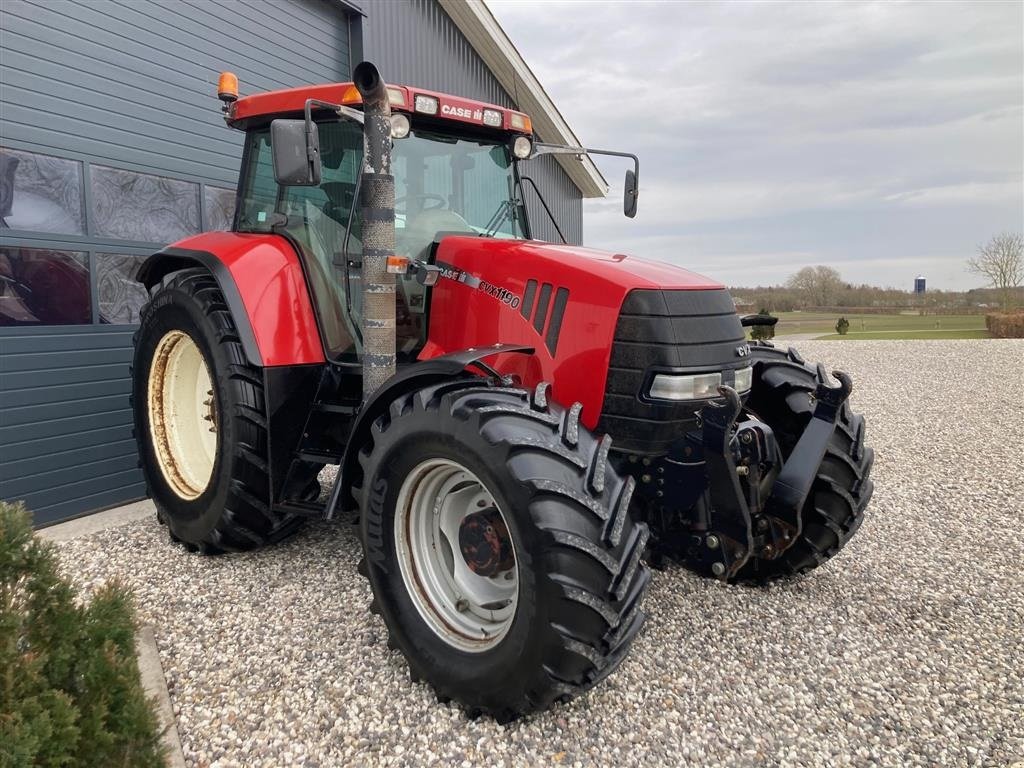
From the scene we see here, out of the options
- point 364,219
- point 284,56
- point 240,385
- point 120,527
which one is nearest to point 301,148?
point 364,219

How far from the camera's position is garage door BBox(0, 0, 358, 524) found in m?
4.88

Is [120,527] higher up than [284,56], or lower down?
lower down

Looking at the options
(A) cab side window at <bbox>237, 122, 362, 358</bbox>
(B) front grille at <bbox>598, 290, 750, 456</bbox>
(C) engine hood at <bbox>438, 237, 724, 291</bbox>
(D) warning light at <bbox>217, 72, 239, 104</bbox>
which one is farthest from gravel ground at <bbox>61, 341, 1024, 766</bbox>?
(D) warning light at <bbox>217, 72, 239, 104</bbox>

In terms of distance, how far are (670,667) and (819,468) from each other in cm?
115

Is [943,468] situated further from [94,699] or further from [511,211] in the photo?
[94,699]

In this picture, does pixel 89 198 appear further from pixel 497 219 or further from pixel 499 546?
pixel 499 546

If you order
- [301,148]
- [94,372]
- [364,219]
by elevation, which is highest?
[301,148]

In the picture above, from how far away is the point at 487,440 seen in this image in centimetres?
222

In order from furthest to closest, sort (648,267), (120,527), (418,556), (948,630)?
(120,527) → (948,630) → (648,267) → (418,556)

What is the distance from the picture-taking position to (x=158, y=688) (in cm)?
256

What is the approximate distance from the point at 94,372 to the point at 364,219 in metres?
3.59

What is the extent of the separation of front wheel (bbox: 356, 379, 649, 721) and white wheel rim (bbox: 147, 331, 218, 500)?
1.73 metres

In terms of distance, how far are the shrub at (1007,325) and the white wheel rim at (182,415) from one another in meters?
26.7

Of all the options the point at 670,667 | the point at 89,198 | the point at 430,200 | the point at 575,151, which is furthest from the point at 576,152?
the point at 89,198
